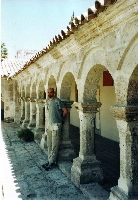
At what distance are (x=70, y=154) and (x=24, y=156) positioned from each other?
1712 millimetres

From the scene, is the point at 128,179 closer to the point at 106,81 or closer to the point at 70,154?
the point at 70,154

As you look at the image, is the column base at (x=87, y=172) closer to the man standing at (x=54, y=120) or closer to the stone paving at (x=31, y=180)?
the stone paving at (x=31, y=180)

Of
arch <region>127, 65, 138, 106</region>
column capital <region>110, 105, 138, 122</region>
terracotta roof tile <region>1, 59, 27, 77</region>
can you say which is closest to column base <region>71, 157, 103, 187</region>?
column capital <region>110, 105, 138, 122</region>

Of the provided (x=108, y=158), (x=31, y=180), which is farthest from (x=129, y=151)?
(x=108, y=158)

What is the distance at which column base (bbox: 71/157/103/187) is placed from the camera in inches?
178

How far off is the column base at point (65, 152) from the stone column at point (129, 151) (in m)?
2.80

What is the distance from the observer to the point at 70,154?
19.9 feet

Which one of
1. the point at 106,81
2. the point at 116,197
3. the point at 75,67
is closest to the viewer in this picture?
the point at 116,197

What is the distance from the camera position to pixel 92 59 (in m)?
4.14

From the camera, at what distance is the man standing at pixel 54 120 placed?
225 inches

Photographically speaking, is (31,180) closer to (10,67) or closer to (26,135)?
(26,135)

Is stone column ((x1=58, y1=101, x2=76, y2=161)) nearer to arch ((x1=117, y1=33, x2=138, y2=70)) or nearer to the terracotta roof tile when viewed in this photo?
arch ((x1=117, y1=33, x2=138, y2=70))

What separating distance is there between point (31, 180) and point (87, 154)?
1416 millimetres

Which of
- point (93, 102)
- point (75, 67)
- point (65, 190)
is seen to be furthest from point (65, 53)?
point (65, 190)
